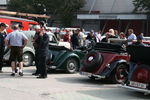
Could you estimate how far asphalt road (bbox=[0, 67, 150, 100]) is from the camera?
9.53 metres

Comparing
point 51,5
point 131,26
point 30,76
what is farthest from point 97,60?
point 51,5

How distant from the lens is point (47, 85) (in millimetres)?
11242

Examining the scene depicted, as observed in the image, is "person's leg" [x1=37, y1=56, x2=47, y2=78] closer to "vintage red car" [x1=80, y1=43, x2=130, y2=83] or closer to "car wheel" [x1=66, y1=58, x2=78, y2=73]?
"vintage red car" [x1=80, y1=43, x2=130, y2=83]

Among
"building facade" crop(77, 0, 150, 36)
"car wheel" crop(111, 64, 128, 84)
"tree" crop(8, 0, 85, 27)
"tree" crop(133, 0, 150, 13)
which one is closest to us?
"car wheel" crop(111, 64, 128, 84)

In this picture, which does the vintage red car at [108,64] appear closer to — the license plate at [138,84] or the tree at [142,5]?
the license plate at [138,84]

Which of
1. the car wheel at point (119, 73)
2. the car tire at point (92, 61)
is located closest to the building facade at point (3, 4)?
the car tire at point (92, 61)

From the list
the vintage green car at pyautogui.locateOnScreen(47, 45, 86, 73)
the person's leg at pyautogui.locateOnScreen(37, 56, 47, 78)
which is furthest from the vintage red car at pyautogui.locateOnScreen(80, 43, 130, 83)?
the vintage green car at pyautogui.locateOnScreen(47, 45, 86, 73)

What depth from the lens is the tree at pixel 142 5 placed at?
47.1 metres

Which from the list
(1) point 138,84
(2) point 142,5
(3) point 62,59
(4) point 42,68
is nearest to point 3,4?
(2) point 142,5

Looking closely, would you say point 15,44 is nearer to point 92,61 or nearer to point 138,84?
point 92,61

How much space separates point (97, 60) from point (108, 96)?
2207 millimetres

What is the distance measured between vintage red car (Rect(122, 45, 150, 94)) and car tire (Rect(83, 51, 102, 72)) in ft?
5.68

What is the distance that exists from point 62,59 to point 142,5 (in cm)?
3624

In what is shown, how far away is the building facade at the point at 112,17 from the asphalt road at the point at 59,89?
38415 mm
